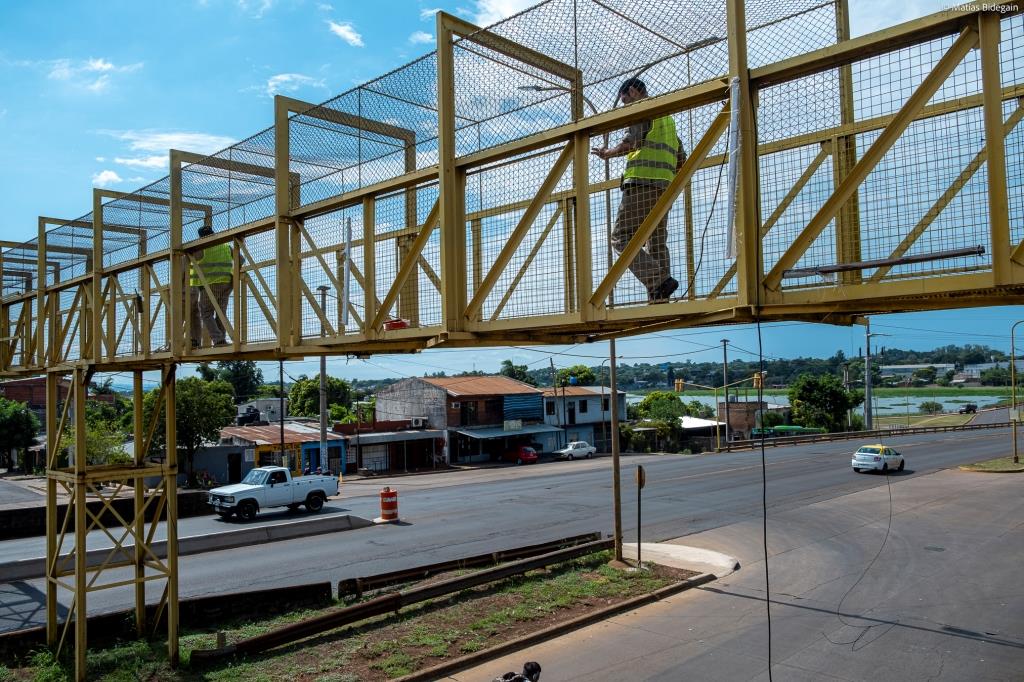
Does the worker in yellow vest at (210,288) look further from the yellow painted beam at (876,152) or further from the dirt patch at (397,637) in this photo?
the yellow painted beam at (876,152)

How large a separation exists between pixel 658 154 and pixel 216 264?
579cm

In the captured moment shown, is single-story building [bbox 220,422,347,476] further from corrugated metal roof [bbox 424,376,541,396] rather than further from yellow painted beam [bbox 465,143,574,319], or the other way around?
yellow painted beam [bbox 465,143,574,319]

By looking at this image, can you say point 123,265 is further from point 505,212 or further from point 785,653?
point 785,653

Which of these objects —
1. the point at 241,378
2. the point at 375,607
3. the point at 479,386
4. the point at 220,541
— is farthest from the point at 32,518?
the point at 241,378

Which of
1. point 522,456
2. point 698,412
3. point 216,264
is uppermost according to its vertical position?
point 216,264

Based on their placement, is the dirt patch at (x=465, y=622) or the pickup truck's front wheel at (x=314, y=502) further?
the pickup truck's front wheel at (x=314, y=502)

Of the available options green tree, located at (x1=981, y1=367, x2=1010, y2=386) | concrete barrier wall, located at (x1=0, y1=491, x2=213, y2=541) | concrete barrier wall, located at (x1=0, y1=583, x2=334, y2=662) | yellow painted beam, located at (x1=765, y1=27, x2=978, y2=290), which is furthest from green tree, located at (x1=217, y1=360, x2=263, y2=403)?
green tree, located at (x1=981, y1=367, x2=1010, y2=386)

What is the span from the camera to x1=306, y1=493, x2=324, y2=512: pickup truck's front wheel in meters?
23.9

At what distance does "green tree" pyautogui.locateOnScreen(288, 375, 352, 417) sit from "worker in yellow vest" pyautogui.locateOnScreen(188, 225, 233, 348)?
67.2m

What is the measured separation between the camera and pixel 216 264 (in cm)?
859

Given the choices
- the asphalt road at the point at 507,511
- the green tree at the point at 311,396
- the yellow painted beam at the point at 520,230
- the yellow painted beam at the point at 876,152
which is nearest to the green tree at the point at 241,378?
the green tree at the point at 311,396

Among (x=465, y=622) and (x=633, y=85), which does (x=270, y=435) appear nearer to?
(x=465, y=622)

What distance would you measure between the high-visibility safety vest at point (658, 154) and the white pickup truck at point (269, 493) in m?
20.1

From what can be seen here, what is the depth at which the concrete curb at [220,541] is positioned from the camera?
47.6 ft
